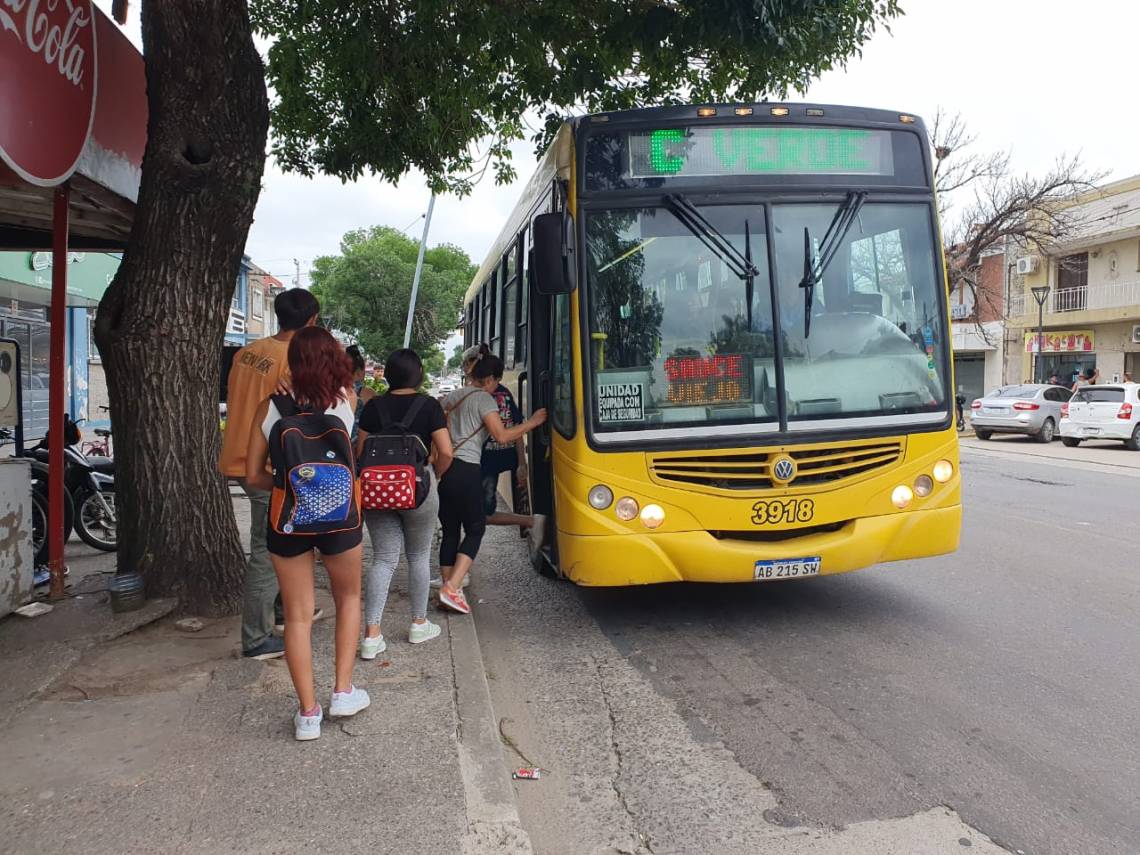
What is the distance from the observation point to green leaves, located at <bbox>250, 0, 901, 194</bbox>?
6742 millimetres

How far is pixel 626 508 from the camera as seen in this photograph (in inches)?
198

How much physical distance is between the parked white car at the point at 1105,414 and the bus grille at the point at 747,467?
58.5 ft

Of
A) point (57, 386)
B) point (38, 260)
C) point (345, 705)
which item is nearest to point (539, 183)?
point (57, 386)

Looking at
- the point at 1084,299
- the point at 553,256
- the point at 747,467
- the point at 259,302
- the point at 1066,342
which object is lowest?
the point at 747,467

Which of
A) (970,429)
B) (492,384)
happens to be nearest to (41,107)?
(492,384)

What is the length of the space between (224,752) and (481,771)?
1.04 m

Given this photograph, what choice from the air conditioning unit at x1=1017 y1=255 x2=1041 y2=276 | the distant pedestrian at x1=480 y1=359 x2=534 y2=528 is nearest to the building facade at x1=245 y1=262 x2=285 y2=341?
the air conditioning unit at x1=1017 y1=255 x2=1041 y2=276

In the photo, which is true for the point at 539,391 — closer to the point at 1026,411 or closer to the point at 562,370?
the point at 562,370

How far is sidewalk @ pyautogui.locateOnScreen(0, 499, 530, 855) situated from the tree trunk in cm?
43

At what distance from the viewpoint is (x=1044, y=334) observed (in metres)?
32.7

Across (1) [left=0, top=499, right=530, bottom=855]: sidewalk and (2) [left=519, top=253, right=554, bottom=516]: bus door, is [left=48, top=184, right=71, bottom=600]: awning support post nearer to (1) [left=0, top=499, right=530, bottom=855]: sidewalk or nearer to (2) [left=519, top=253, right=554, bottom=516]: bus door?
(1) [left=0, top=499, right=530, bottom=855]: sidewalk

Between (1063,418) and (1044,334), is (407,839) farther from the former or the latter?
(1044,334)

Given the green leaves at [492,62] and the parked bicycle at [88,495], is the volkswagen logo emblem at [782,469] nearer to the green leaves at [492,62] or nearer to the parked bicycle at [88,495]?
the green leaves at [492,62]

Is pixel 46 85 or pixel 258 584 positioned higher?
pixel 46 85
